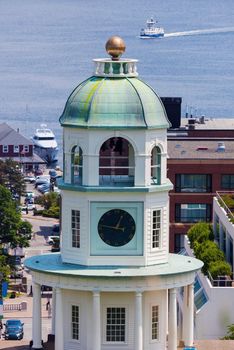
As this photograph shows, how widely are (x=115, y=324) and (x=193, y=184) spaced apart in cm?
6742

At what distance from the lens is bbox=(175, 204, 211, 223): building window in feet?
302

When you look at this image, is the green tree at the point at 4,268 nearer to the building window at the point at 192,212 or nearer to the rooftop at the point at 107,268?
Result: the building window at the point at 192,212

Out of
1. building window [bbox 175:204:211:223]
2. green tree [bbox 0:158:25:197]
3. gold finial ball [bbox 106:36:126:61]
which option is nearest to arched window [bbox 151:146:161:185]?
gold finial ball [bbox 106:36:126:61]

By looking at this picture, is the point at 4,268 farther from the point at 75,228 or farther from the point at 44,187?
the point at 75,228

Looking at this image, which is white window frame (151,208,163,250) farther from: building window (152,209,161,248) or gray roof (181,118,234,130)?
gray roof (181,118,234,130)

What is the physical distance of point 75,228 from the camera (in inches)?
1025

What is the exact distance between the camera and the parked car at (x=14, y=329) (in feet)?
234

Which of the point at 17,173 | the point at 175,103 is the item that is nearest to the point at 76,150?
the point at 175,103

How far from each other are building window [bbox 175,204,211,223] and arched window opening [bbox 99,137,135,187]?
65.1 meters

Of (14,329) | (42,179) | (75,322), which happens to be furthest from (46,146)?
(75,322)

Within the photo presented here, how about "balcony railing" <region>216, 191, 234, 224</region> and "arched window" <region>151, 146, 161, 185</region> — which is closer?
"arched window" <region>151, 146, 161, 185</region>

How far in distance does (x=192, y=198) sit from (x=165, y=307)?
218ft

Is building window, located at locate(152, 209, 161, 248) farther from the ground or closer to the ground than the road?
farther from the ground

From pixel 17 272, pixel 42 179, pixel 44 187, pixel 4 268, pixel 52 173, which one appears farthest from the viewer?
pixel 52 173
